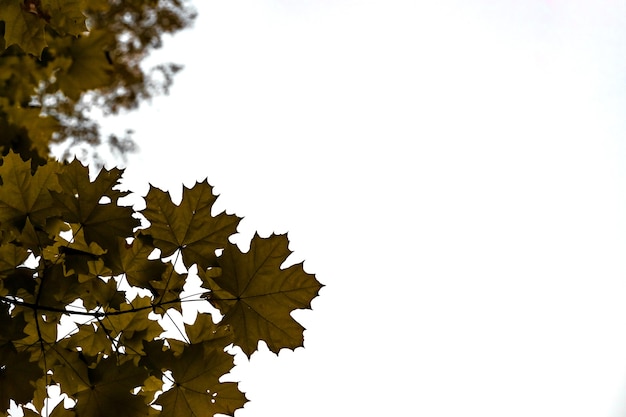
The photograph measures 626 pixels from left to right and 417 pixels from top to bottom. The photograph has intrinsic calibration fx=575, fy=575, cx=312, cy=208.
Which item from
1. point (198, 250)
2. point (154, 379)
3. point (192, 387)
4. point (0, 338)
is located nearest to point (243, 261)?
point (198, 250)

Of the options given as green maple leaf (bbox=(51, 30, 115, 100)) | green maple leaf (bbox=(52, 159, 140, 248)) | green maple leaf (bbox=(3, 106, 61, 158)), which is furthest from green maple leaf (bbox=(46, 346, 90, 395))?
green maple leaf (bbox=(51, 30, 115, 100))

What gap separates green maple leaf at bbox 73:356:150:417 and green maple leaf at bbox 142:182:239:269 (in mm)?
304

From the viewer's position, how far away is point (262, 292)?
1528mm

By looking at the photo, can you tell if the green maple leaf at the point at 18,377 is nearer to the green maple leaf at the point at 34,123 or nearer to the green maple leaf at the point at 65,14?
the green maple leaf at the point at 65,14

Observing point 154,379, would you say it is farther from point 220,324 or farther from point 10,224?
point 10,224

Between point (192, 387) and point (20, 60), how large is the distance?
7.91 feet

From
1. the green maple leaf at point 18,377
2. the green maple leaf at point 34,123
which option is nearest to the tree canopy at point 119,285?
the green maple leaf at point 18,377

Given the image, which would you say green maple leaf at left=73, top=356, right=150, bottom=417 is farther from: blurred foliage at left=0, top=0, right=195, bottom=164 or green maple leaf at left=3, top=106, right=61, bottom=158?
green maple leaf at left=3, top=106, right=61, bottom=158

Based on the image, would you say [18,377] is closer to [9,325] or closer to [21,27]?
[9,325]

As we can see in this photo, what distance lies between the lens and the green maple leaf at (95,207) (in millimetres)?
1498

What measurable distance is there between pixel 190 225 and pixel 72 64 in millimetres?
2127

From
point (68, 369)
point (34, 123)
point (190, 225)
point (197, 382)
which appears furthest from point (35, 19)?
point (34, 123)

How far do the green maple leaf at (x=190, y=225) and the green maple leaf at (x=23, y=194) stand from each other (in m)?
0.27

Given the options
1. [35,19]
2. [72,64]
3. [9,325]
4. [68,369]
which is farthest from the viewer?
[72,64]
